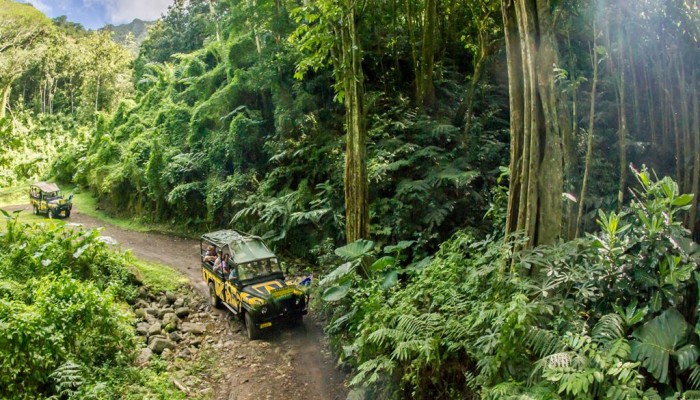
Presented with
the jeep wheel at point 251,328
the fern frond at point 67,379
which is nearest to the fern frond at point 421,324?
the jeep wheel at point 251,328

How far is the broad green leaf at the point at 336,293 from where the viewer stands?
690 cm

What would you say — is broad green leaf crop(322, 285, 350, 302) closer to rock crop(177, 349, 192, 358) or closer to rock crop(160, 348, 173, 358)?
rock crop(177, 349, 192, 358)

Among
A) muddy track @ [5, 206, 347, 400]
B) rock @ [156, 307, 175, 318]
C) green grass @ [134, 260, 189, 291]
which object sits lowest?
muddy track @ [5, 206, 347, 400]

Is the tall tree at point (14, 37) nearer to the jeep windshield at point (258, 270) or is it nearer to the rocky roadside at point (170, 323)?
the rocky roadside at point (170, 323)

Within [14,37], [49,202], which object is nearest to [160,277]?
[49,202]

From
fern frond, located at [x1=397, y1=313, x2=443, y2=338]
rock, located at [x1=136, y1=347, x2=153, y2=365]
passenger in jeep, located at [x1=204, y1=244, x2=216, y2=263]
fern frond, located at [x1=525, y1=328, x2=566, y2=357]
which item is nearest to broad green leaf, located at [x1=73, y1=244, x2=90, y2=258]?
passenger in jeep, located at [x1=204, y1=244, x2=216, y2=263]

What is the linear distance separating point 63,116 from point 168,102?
63.5ft

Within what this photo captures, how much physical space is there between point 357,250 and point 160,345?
13.3 ft

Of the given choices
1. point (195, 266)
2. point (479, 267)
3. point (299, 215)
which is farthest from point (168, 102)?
point (479, 267)

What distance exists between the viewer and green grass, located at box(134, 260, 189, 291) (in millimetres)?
11023

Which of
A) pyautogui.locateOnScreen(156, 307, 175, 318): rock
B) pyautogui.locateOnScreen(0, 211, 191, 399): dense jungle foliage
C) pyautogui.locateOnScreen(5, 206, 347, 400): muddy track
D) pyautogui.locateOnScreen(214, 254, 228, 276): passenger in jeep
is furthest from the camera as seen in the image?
pyautogui.locateOnScreen(156, 307, 175, 318): rock

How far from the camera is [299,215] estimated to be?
439 inches

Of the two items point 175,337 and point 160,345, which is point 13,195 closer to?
point 175,337

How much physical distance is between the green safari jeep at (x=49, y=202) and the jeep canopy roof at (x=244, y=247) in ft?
42.7
